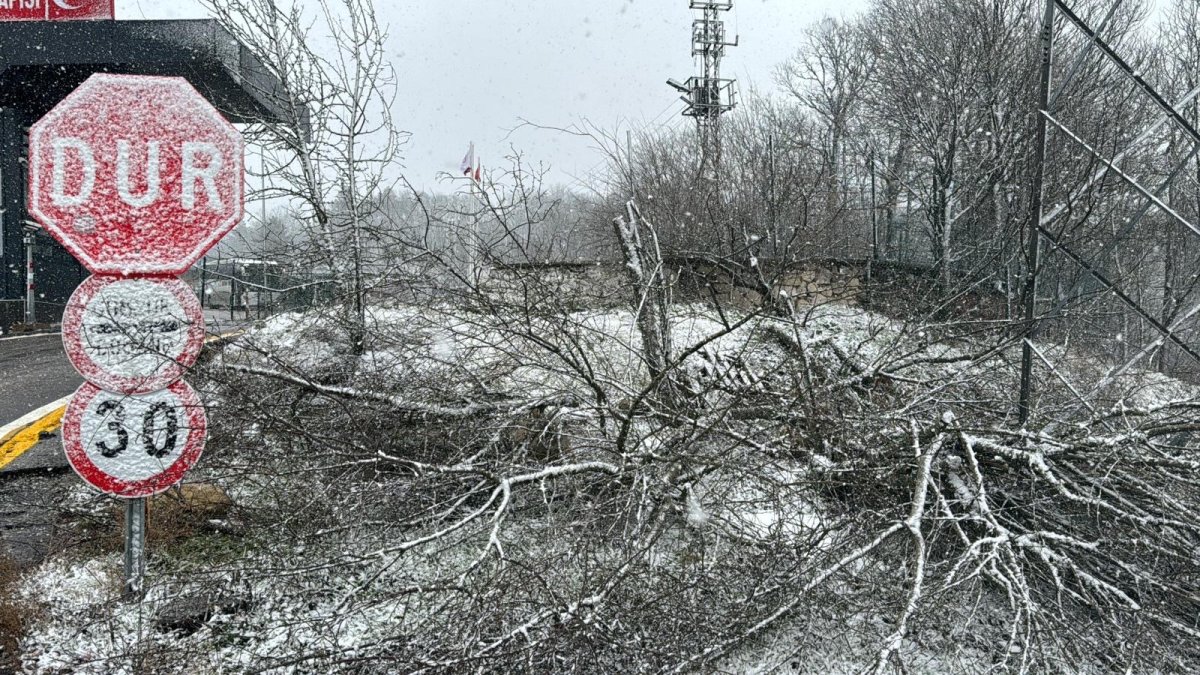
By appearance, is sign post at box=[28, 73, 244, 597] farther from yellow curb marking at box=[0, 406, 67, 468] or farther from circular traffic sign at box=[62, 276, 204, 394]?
yellow curb marking at box=[0, 406, 67, 468]

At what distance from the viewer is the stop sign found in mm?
2383

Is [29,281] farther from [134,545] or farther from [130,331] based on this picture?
[130,331]

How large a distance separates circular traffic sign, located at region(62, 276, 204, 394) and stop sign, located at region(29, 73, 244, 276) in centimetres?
6

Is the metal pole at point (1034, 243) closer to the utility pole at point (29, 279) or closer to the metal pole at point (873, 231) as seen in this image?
the metal pole at point (873, 231)

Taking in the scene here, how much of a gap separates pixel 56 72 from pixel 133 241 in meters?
14.4

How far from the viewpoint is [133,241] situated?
2492 mm

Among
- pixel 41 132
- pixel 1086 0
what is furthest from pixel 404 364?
pixel 1086 0

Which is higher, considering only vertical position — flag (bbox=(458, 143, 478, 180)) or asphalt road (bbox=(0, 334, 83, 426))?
flag (bbox=(458, 143, 478, 180))

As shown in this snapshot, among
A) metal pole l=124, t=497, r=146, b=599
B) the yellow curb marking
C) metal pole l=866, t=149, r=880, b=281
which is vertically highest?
metal pole l=866, t=149, r=880, b=281

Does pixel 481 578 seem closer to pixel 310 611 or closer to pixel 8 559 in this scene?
pixel 310 611

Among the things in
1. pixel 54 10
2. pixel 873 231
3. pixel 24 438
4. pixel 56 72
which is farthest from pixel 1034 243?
pixel 873 231

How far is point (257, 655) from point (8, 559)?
5.13 feet

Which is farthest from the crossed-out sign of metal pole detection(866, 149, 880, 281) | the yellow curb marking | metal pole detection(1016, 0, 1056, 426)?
metal pole detection(866, 149, 880, 281)

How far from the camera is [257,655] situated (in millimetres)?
3053
